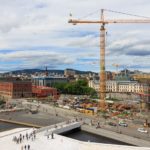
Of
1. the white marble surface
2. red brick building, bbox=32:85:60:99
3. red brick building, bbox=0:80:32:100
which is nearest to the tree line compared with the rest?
red brick building, bbox=32:85:60:99

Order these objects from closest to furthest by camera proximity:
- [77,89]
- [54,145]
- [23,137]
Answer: [54,145] → [23,137] → [77,89]

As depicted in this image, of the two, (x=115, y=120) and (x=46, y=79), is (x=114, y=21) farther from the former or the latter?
(x=46, y=79)

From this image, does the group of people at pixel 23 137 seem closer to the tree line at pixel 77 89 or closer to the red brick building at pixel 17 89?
the red brick building at pixel 17 89

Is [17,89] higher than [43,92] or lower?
higher

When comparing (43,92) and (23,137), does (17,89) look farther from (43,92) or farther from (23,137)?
(23,137)

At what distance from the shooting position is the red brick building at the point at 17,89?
378 feet

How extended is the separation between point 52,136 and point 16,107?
47.1 meters

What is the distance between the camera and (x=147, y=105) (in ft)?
276

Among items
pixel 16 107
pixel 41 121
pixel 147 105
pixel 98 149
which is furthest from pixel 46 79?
pixel 98 149

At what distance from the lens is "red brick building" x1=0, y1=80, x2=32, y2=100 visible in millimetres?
115062

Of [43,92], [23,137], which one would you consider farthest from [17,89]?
[23,137]

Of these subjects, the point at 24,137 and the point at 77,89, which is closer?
the point at 24,137

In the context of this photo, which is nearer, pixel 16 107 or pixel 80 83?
pixel 16 107

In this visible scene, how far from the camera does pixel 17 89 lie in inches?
4569
